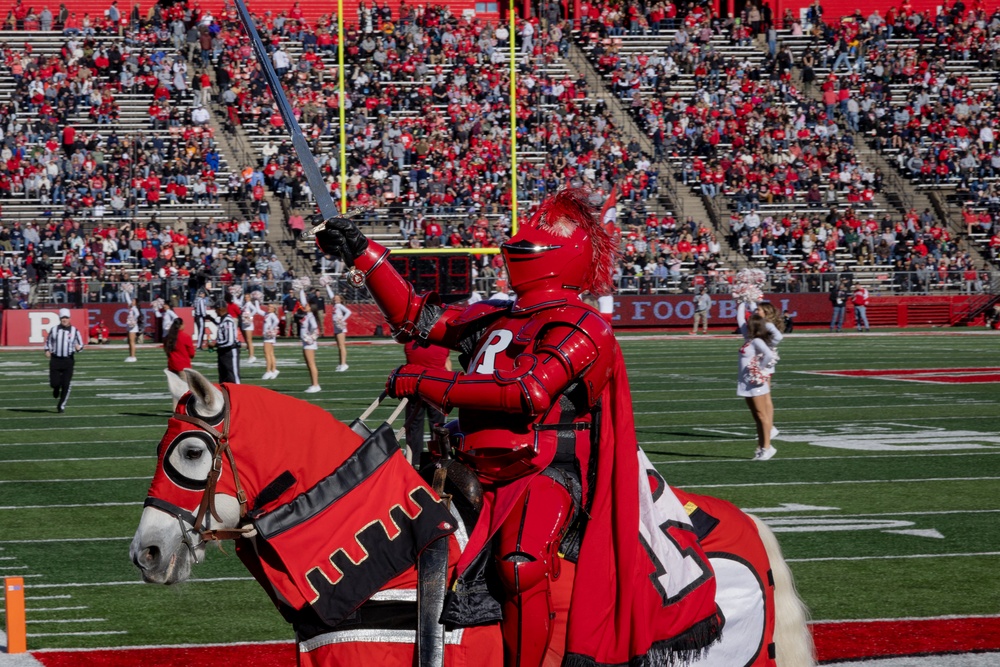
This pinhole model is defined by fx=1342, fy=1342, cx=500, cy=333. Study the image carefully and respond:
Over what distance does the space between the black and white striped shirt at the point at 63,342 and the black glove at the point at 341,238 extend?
609 inches

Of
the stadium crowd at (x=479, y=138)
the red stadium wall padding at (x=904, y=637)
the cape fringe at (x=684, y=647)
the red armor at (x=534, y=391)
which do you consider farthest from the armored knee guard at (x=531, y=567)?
the stadium crowd at (x=479, y=138)

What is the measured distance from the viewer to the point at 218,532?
3.89 m

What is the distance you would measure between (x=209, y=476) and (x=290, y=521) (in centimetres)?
27

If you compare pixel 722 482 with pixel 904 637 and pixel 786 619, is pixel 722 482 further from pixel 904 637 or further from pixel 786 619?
pixel 786 619

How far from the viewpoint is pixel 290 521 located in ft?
13.0

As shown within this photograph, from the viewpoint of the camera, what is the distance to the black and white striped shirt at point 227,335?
19453 millimetres

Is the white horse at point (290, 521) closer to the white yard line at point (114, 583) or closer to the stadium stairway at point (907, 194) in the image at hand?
A: the white yard line at point (114, 583)

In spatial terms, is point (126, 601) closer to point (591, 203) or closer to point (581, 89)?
point (591, 203)

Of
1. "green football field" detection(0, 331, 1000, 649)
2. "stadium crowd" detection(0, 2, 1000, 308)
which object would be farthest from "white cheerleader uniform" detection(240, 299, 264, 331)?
"stadium crowd" detection(0, 2, 1000, 308)

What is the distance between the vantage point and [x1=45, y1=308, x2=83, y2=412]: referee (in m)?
19.0

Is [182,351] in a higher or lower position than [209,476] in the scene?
lower

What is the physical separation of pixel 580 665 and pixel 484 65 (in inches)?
1567

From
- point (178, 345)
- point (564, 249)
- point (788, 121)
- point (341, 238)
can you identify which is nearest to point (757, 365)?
point (178, 345)

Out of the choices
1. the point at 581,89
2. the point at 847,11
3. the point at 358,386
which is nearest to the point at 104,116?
the point at 581,89
